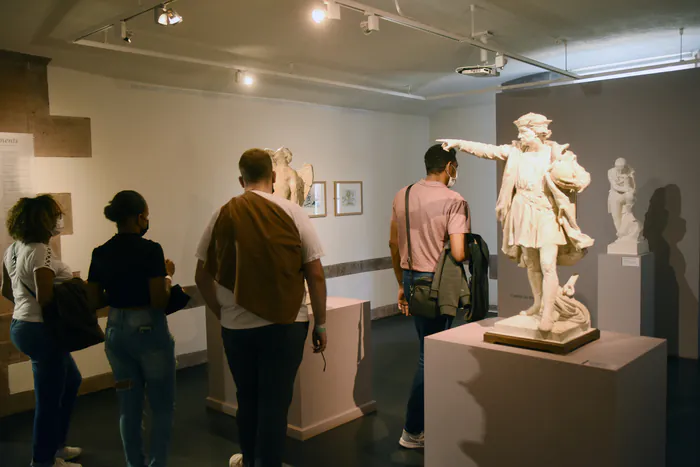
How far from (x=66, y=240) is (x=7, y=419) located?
1.40 m

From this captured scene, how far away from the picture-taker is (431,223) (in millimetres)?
3418

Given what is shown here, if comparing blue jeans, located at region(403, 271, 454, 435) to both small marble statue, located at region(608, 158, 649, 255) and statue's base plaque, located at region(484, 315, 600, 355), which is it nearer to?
statue's base plaque, located at region(484, 315, 600, 355)

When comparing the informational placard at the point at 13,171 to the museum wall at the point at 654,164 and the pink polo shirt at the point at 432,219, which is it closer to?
the pink polo shirt at the point at 432,219

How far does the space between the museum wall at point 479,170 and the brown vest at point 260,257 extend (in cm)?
610

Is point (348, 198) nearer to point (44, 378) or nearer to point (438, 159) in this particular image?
point (438, 159)

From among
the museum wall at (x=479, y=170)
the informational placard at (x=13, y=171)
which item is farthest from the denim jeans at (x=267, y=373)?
the museum wall at (x=479, y=170)

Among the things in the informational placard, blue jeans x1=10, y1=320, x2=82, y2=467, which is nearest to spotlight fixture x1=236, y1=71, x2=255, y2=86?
the informational placard

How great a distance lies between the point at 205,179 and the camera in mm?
6094

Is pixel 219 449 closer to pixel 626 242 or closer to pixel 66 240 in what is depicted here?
pixel 66 240

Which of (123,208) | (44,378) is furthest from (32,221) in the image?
(44,378)

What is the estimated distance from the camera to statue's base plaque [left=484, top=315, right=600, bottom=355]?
2.78m

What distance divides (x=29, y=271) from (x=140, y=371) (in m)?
0.82

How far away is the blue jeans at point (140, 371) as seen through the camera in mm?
2760

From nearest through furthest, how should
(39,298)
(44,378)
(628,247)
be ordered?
(39,298) < (44,378) < (628,247)
